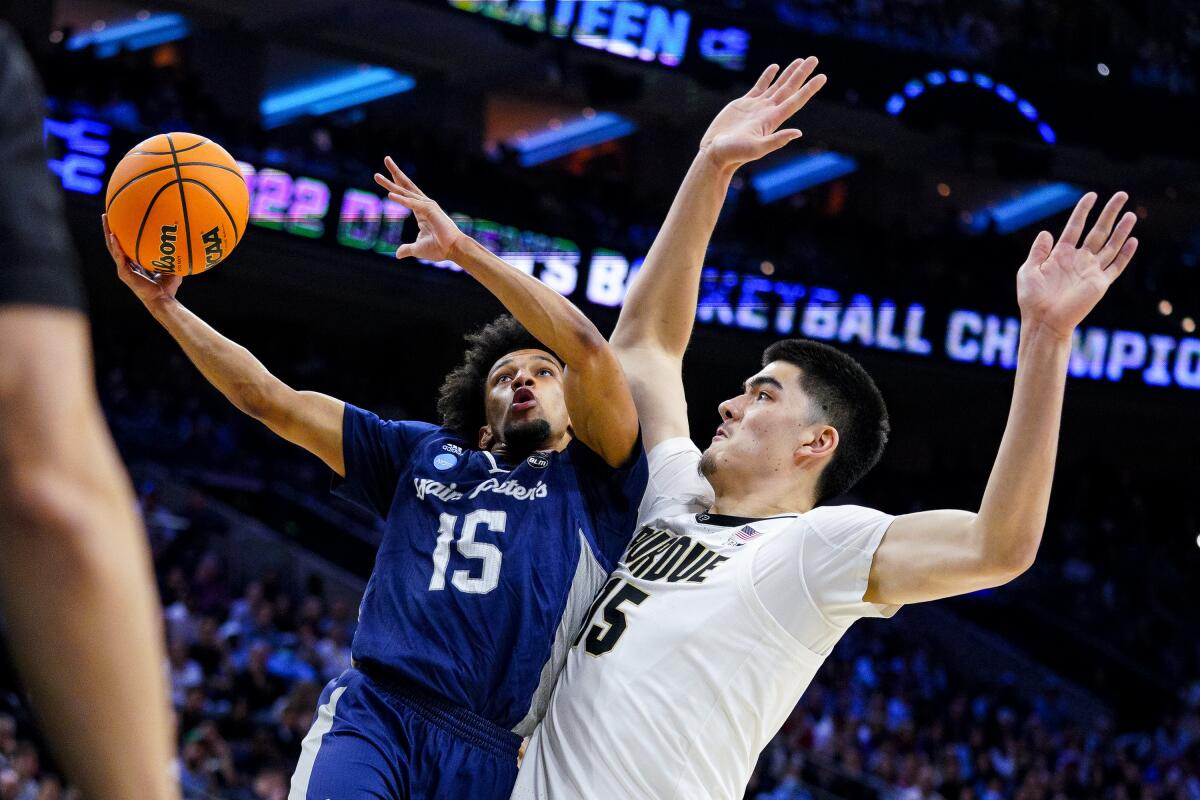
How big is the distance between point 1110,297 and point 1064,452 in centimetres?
521

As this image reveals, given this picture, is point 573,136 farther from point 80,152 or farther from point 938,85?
point 80,152

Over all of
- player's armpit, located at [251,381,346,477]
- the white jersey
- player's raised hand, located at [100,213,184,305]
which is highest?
player's raised hand, located at [100,213,184,305]

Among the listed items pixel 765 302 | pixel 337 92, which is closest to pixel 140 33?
pixel 337 92

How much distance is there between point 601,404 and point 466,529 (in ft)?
1.55

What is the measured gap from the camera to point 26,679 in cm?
114

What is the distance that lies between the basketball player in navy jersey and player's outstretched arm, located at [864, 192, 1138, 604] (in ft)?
3.36

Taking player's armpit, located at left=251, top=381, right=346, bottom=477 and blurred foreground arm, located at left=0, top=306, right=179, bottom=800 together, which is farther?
player's armpit, located at left=251, top=381, right=346, bottom=477

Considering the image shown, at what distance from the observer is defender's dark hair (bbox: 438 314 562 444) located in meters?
4.25

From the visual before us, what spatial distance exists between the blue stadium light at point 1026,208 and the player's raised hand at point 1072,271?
24.1 metres

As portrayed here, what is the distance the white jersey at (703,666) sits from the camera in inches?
127

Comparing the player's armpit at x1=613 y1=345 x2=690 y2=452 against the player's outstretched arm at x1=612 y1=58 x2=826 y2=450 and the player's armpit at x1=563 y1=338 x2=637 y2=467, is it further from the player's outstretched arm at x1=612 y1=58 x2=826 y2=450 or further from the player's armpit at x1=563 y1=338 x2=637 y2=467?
the player's armpit at x1=563 y1=338 x2=637 y2=467

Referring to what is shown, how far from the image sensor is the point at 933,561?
295 centimetres

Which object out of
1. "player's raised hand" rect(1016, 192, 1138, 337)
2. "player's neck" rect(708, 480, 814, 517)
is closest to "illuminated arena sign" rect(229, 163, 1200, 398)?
"player's neck" rect(708, 480, 814, 517)

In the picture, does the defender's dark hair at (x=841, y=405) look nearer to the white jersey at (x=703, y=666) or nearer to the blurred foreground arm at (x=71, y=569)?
the white jersey at (x=703, y=666)
